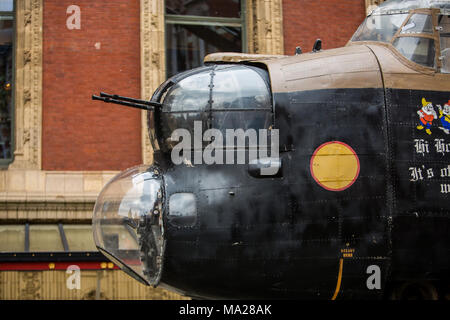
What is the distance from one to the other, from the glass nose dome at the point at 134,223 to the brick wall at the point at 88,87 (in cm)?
958

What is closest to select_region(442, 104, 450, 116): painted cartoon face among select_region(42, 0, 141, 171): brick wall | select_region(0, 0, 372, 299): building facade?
select_region(0, 0, 372, 299): building facade

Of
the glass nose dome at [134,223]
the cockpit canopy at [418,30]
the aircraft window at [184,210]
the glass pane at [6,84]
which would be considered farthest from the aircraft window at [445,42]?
the glass pane at [6,84]

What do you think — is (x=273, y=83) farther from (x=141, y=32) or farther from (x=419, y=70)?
(x=141, y=32)

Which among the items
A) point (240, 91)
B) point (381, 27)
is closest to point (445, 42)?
point (381, 27)

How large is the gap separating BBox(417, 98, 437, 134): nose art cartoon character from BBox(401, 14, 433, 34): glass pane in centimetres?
78

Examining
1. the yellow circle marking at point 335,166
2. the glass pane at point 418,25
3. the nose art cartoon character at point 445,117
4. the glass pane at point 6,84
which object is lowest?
the yellow circle marking at point 335,166

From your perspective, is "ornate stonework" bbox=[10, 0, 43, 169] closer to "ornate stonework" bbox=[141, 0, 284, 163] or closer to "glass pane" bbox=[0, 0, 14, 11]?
"glass pane" bbox=[0, 0, 14, 11]

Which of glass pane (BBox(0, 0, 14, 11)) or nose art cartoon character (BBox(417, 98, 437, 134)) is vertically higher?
glass pane (BBox(0, 0, 14, 11))

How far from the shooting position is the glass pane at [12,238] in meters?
15.5

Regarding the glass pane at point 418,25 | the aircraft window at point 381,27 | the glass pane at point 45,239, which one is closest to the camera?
the glass pane at point 418,25

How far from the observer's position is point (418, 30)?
7.46 meters

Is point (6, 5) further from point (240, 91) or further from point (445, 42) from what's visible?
point (445, 42)

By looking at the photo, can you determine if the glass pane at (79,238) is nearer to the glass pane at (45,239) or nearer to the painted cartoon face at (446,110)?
the glass pane at (45,239)

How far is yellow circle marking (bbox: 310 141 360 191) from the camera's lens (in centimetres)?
680
